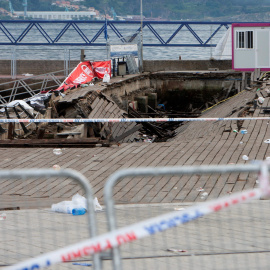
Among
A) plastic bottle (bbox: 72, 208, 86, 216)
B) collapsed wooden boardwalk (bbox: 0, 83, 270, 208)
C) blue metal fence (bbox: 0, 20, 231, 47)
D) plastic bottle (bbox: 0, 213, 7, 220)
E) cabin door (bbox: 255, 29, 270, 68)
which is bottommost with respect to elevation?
collapsed wooden boardwalk (bbox: 0, 83, 270, 208)

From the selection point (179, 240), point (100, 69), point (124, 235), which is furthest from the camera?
point (100, 69)

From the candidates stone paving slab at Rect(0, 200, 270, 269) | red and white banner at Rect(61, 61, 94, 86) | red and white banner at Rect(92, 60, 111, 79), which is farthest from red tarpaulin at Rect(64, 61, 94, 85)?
stone paving slab at Rect(0, 200, 270, 269)

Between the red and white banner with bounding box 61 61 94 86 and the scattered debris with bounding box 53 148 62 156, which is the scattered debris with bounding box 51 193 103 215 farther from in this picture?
the red and white banner with bounding box 61 61 94 86

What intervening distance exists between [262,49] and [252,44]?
1.83 feet

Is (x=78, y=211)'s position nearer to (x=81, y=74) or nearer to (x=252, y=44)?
(x=81, y=74)

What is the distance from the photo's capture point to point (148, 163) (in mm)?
10727

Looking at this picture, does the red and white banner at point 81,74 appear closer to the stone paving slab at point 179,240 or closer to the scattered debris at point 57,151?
the scattered debris at point 57,151

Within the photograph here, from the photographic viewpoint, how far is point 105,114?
749 inches

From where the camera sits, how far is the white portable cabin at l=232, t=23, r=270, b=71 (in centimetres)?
2770

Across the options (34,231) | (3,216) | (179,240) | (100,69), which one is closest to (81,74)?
(100,69)

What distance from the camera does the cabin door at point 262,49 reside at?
90.6 feet

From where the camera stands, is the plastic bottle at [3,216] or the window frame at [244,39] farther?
the window frame at [244,39]

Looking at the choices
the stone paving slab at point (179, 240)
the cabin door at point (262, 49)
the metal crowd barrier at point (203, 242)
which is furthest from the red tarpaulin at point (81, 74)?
the metal crowd barrier at point (203, 242)

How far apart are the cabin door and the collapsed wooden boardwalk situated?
13068 mm
